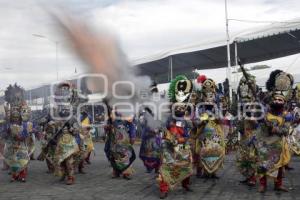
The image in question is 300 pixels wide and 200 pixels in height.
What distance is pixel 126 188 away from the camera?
944cm

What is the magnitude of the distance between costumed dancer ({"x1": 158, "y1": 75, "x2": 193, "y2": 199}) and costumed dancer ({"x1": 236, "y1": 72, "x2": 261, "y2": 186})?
1277 millimetres

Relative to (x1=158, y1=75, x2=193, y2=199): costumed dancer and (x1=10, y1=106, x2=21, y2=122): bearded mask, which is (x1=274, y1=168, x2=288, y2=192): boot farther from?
(x1=10, y1=106, x2=21, y2=122): bearded mask

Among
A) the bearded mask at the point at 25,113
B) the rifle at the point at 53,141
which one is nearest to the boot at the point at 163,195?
the rifle at the point at 53,141

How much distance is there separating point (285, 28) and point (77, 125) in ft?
32.0

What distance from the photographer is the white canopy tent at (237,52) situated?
17880mm

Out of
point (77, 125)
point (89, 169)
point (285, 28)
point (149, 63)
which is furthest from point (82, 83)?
point (149, 63)

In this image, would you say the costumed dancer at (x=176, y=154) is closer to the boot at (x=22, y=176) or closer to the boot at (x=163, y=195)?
the boot at (x=163, y=195)

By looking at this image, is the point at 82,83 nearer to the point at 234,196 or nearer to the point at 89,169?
the point at 89,169

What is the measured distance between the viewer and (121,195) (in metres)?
8.66

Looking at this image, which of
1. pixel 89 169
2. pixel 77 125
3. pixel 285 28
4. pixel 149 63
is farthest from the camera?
pixel 149 63

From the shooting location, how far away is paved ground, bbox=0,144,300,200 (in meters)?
8.45

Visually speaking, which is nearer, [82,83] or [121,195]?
[121,195]

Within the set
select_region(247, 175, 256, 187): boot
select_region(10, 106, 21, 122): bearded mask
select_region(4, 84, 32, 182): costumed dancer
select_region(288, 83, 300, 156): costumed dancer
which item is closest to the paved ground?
select_region(247, 175, 256, 187): boot

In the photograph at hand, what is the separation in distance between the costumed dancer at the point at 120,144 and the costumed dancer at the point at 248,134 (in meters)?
2.44
